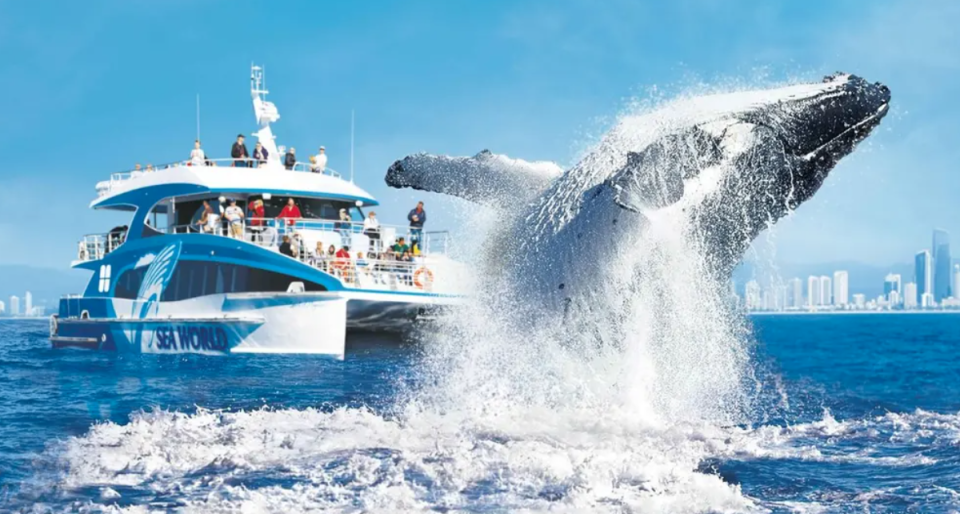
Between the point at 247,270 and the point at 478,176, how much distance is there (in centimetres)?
1212

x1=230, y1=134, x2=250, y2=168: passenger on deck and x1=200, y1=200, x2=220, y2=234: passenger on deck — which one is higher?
x1=230, y1=134, x2=250, y2=168: passenger on deck

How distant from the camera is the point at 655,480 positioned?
6141 millimetres

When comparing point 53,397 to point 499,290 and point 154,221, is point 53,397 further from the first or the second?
point 154,221

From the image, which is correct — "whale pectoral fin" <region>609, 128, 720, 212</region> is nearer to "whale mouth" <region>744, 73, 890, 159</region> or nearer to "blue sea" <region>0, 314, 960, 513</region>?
"whale mouth" <region>744, 73, 890, 159</region>

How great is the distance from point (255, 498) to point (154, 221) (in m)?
19.1

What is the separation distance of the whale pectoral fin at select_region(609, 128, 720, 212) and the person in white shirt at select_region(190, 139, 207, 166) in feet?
59.7

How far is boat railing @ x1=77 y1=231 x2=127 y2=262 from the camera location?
82.1 feet

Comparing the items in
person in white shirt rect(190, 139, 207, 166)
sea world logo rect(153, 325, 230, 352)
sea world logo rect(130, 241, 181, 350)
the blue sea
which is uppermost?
person in white shirt rect(190, 139, 207, 166)

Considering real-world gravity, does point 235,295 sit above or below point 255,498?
above

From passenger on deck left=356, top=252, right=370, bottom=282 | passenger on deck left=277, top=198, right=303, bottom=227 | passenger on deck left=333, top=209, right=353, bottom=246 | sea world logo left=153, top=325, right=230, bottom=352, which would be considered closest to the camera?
sea world logo left=153, top=325, right=230, bottom=352

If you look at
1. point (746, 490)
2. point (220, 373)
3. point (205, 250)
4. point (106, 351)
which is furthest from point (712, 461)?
point (106, 351)

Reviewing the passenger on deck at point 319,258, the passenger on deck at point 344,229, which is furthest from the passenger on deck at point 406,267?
the passenger on deck at point 319,258

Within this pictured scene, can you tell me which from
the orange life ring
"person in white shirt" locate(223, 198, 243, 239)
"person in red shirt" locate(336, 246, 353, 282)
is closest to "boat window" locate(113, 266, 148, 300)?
"person in white shirt" locate(223, 198, 243, 239)

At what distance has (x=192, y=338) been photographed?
64.9 feet
